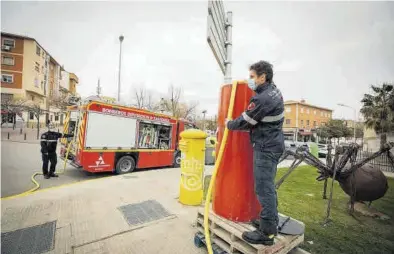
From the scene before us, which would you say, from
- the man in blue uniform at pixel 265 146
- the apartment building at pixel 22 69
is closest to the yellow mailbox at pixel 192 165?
the man in blue uniform at pixel 265 146

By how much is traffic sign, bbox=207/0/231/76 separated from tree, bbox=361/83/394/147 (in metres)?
26.1

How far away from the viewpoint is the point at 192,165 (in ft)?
15.8

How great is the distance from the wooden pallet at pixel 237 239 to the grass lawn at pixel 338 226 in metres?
1.08

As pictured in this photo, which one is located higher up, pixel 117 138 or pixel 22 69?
pixel 22 69

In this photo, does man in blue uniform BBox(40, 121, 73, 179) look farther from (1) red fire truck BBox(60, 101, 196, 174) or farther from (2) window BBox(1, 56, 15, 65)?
(2) window BBox(1, 56, 15, 65)

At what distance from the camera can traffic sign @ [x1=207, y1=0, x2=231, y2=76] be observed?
11.1 ft

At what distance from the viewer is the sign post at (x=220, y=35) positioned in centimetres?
339

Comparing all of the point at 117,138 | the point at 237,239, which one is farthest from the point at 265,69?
the point at 117,138

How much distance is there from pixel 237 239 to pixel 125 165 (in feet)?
24.2

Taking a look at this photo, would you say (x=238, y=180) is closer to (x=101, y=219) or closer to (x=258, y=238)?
(x=258, y=238)

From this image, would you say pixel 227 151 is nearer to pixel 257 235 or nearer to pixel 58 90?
pixel 257 235

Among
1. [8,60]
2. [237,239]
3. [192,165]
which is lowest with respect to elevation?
[237,239]

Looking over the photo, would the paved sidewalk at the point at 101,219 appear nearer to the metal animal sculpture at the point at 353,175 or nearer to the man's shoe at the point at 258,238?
the man's shoe at the point at 258,238

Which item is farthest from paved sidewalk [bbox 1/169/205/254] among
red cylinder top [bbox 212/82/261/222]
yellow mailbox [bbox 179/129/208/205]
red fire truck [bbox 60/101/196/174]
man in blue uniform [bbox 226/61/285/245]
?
red fire truck [bbox 60/101/196/174]
